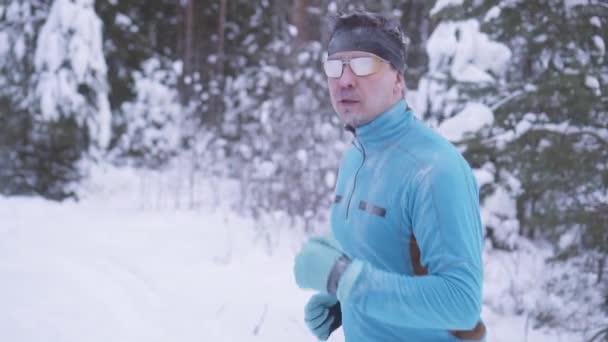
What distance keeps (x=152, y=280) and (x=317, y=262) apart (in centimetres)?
384

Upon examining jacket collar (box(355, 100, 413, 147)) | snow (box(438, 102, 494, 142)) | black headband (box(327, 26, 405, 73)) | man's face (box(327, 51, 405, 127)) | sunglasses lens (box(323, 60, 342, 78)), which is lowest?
snow (box(438, 102, 494, 142))

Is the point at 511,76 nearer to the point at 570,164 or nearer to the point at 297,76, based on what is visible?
the point at 570,164

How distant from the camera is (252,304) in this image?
4.57 metres

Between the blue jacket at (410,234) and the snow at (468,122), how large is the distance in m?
3.05

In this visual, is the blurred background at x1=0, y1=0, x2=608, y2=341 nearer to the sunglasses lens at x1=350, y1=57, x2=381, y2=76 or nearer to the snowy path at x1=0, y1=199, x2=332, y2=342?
the snowy path at x1=0, y1=199, x2=332, y2=342

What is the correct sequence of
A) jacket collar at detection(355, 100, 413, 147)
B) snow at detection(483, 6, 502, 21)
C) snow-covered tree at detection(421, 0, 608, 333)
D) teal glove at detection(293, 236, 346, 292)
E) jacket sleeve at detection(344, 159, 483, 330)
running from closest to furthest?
jacket sleeve at detection(344, 159, 483, 330) < teal glove at detection(293, 236, 346, 292) < jacket collar at detection(355, 100, 413, 147) < snow-covered tree at detection(421, 0, 608, 333) < snow at detection(483, 6, 502, 21)

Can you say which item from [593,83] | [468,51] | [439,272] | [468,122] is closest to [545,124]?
[593,83]

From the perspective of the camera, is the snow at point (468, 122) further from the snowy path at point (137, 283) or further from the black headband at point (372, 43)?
the black headband at point (372, 43)

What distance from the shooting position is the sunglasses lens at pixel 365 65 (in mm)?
1747

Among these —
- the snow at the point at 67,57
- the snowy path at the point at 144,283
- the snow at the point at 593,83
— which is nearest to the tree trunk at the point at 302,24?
the snow at the point at 67,57

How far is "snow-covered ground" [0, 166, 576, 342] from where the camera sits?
340 centimetres

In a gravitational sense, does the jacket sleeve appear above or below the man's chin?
below

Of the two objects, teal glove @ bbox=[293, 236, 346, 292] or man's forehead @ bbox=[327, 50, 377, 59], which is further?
man's forehead @ bbox=[327, 50, 377, 59]

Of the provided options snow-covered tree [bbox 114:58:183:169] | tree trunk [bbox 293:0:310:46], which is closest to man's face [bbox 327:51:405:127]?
tree trunk [bbox 293:0:310:46]
